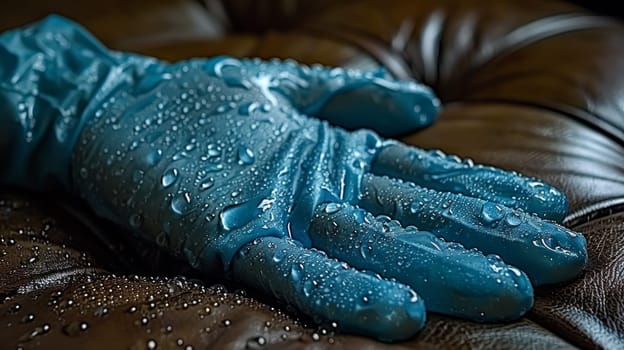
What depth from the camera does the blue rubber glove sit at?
465 mm

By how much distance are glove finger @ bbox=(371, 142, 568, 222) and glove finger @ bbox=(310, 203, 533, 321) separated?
3.0 inches

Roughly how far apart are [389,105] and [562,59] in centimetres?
22

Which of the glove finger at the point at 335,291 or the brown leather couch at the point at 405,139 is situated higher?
the glove finger at the point at 335,291

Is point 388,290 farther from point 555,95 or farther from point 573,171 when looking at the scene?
point 555,95

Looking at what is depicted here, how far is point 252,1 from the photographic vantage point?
1.10 m

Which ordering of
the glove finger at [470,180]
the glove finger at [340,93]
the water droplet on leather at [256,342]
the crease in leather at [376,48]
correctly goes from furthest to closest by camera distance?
the crease in leather at [376,48]
the glove finger at [340,93]
the glove finger at [470,180]
the water droplet on leather at [256,342]

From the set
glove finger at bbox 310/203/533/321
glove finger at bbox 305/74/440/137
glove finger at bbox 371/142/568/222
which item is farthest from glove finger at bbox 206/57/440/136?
glove finger at bbox 310/203/533/321

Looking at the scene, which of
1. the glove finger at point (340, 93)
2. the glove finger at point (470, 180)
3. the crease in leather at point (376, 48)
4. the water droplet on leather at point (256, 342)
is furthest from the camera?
the crease in leather at point (376, 48)

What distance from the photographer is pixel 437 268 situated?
1.53ft

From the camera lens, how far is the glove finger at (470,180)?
547mm

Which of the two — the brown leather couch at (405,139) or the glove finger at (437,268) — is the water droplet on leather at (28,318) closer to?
the brown leather couch at (405,139)

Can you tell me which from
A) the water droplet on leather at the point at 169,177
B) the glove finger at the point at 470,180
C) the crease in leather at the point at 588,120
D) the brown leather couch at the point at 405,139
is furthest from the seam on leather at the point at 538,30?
the water droplet on leather at the point at 169,177

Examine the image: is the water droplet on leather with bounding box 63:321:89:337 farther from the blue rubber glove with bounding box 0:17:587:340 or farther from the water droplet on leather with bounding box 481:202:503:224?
the water droplet on leather with bounding box 481:202:503:224

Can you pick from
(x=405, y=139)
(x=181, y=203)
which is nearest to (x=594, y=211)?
(x=405, y=139)
